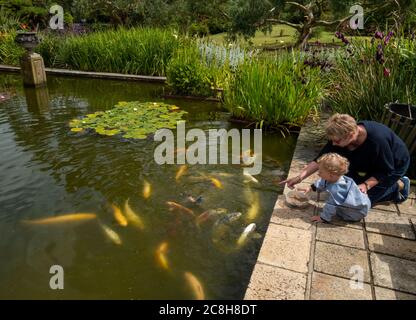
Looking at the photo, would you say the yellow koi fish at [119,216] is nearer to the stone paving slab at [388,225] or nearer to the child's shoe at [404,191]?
the stone paving slab at [388,225]

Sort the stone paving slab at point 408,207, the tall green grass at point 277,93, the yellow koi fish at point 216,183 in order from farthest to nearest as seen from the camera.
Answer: the tall green grass at point 277,93
the yellow koi fish at point 216,183
the stone paving slab at point 408,207

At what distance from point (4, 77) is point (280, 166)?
9657 millimetres

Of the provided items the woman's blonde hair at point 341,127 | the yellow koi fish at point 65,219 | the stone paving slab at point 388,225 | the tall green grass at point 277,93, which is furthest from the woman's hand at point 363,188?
the tall green grass at point 277,93

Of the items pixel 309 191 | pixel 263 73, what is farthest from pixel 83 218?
pixel 263 73

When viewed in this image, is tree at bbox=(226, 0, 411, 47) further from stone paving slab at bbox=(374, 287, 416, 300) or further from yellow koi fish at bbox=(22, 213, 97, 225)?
stone paving slab at bbox=(374, 287, 416, 300)

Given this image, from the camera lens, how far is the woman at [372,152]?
3113 millimetres

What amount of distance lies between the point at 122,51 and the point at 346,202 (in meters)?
8.99

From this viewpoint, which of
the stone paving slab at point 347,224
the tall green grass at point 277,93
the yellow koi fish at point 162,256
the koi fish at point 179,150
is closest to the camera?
the yellow koi fish at point 162,256

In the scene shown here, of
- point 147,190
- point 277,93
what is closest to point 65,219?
point 147,190

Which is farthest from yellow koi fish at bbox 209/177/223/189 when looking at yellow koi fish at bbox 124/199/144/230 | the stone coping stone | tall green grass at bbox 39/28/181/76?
tall green grass at bbox 39/28/181/76

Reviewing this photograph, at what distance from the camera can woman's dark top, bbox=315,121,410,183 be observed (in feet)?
10.3

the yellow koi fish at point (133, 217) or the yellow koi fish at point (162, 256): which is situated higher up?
the yellow koi fish at point (133, 217)

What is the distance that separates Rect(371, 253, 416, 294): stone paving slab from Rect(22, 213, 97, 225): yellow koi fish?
269 cm

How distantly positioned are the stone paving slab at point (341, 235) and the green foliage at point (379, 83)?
232 cm
